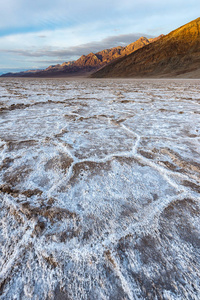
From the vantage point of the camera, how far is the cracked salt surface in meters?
0.59

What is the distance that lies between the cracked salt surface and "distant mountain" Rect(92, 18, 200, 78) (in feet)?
99.1

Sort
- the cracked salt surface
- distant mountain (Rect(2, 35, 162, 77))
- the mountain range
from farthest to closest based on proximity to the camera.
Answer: distant mountain (Rect(2, 35, 162, 77)) → the mountain range → the cracked salt surface

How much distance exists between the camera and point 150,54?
1359 inches

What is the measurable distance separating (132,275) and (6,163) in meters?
1.23

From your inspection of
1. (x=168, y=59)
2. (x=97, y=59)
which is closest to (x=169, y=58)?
(x=168, y=59)

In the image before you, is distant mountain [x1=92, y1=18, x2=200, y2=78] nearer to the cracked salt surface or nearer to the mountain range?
the mountain range

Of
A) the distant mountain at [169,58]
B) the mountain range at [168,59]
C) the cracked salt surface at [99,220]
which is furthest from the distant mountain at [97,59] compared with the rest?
the cracked salt surface at [99,220]

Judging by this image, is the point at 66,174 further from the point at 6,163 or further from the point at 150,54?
the point at 150,54

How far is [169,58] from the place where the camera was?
3108cm

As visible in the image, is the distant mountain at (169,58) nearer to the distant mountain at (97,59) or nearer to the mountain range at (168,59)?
the mountain range at (168,59)

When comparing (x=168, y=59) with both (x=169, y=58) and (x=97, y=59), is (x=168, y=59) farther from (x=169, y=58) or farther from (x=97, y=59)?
(x=97, y=59)

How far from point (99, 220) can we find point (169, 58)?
38061 mm

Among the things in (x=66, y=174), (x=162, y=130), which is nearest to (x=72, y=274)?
(x=66, y=174)

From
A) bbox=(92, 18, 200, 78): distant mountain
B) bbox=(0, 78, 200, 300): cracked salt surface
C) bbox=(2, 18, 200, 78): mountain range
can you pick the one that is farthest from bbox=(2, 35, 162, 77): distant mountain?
bbox=(0, 78, 200, 300): cracked salt surface
